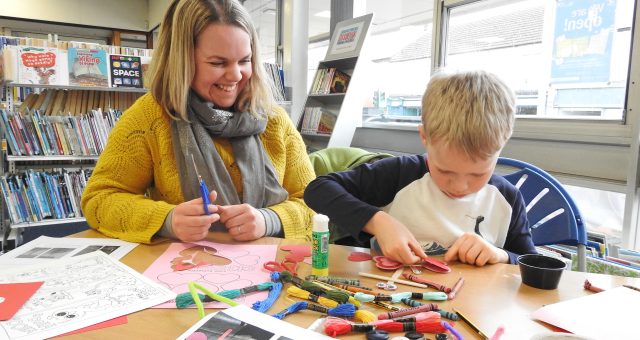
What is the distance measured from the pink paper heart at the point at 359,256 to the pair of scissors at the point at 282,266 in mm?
130

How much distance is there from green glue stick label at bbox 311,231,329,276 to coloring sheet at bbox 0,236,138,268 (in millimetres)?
424

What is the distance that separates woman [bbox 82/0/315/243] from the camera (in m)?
1.17

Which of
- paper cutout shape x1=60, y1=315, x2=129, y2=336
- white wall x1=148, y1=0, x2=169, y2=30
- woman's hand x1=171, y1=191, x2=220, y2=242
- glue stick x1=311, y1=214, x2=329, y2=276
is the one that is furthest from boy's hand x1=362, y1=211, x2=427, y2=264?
white wall x1=148, y1=0, x2=169, y2=30

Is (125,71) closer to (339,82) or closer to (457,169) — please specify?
(339,82)

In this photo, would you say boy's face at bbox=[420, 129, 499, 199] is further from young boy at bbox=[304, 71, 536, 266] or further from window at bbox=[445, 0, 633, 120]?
window at bbox=[445, 0, 633, 120]

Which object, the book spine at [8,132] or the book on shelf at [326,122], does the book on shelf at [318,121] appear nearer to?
the book on shelf at [326,122]

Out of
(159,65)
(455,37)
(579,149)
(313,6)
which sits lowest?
(579,149)

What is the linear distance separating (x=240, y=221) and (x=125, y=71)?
8.96 feet

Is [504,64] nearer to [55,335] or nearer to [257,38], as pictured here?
[257,38]

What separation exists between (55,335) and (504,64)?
9.32 feet

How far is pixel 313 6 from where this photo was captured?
4910 millimetres

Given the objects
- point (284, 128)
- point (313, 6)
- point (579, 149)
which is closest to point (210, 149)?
point (284, 128)

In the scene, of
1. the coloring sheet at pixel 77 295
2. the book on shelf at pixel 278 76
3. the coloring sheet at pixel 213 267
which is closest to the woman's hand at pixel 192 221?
the coloring sheet at pixel 213 267

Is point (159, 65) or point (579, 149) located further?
point (579, 149)
